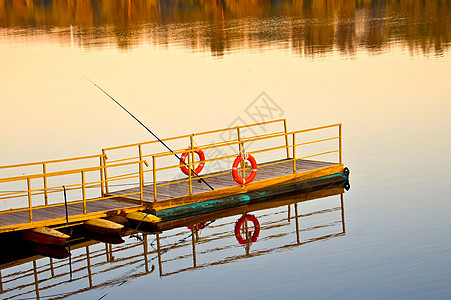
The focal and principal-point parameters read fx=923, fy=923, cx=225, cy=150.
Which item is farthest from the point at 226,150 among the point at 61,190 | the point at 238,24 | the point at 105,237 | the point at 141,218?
the point at 238,24

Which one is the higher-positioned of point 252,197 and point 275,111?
point 275,111

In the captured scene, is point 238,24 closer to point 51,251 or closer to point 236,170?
point 236,170

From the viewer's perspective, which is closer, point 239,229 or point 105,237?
point 105,237

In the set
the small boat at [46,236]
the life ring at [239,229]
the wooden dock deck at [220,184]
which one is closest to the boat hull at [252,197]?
the wooden dock deck at [220,184]

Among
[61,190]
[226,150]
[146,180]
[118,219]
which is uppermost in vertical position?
[61,190]

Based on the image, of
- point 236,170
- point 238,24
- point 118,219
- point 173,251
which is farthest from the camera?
point 238,24

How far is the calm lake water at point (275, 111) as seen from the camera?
46.6ft

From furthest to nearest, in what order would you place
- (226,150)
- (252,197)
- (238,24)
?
(238,24)
(226,150)
(252,197)

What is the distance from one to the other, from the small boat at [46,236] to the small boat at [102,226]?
0.65 m

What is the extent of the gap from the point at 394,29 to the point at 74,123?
26.6 meters

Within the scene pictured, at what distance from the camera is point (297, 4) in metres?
69.1

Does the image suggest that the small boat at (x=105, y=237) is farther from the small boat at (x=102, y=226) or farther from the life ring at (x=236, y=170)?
the life ring at (x=236, y=170)

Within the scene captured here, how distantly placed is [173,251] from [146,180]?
5492 millimetres

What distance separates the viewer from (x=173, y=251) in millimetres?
15859
